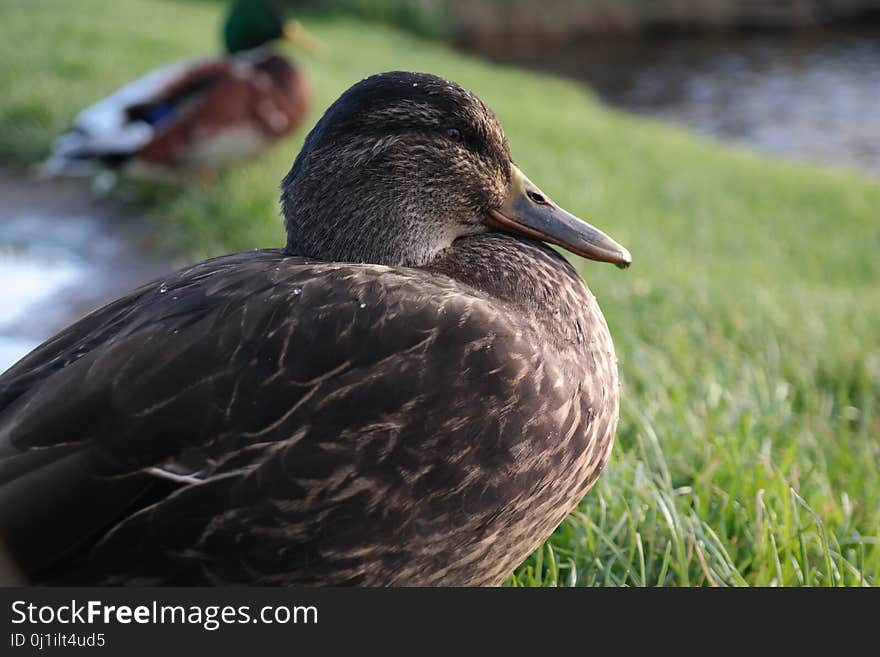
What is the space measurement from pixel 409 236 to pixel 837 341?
8.70ft

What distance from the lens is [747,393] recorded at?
295 cm

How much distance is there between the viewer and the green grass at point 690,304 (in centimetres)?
201

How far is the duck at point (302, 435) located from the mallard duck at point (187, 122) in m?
3.31

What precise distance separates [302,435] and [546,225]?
726mm

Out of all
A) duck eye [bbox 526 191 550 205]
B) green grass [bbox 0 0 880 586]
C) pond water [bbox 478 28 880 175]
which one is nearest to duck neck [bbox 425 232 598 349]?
duck eye [bbox 526 191 550 205]

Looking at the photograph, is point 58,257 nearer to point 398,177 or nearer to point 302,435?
point 398,177

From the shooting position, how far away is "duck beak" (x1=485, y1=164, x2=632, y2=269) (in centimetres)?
186

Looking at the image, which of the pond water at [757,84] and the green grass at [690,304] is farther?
the pond water at [757,84]

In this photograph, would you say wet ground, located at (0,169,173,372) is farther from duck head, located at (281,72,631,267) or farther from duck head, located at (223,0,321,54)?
duck head, located at (281,72,631,267)

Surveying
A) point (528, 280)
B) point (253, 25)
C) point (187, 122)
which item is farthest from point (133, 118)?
point (528, 280)

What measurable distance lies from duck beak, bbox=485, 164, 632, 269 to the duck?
0.82 feet

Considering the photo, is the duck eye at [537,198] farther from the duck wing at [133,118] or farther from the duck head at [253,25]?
the duck head at [253,25]

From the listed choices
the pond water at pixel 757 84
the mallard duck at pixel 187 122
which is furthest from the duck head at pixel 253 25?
the pond water at pixel 757 84

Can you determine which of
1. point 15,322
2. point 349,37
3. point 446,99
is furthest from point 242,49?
point 349,37
